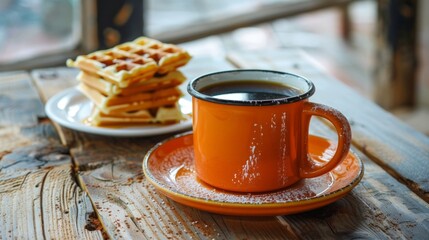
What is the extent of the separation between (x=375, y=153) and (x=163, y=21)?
7.35 ft

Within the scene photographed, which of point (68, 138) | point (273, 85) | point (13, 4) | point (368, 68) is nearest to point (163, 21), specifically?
point (13, 4)

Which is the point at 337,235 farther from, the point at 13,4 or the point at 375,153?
the point at 13,4

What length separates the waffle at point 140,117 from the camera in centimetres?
105

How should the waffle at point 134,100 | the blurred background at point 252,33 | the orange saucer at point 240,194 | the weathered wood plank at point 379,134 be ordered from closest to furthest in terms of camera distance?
the orange saucer at point 240,194
the weathered wood plank at point 379,134
the waffle at point 134,100
the blurred background at point 252,33

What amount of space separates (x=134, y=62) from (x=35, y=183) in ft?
0.87

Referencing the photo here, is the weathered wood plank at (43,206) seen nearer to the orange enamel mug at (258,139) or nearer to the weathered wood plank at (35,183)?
the weathered wood plank at (35,183)

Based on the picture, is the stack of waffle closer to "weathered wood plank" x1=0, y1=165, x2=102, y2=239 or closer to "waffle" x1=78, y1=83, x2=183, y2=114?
"waffle" x1=78, y1=83, x2=183, y2=114

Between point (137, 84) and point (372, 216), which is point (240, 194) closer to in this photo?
point (372, 216)

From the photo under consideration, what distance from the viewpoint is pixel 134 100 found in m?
1.05

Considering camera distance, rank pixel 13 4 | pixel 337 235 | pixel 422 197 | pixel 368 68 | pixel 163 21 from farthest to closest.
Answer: pixel 368 68 < pixel 163 21 < pixel 13 4 < pixel 422 197 < pixel 337 235

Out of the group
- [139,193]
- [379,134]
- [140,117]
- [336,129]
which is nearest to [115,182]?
[139,193]

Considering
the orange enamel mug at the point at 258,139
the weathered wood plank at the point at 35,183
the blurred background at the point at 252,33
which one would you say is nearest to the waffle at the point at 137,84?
the weathered wood plank at the point at 35,183

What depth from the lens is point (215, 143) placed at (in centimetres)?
80

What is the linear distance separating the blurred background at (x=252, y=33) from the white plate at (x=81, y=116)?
0.50 metres
